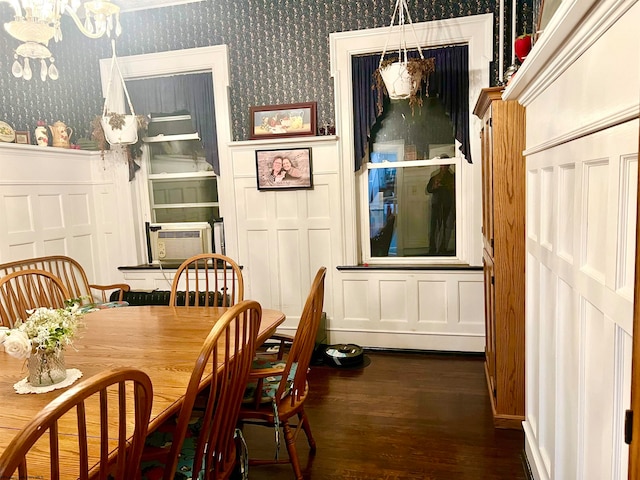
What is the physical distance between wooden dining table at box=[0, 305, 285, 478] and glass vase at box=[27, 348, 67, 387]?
0.20 ft

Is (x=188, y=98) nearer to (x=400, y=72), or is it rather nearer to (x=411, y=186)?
(x=400, y=72)

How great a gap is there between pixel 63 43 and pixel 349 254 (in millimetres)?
3207

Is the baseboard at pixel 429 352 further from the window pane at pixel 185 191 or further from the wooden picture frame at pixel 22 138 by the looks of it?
the wooden picture frame at pixel 22 138

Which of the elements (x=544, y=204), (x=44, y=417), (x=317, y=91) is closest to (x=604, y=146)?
(x=544, y=204)

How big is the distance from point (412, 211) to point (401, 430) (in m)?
1.85

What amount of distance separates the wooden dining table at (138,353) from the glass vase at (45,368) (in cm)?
6

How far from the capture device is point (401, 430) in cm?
260

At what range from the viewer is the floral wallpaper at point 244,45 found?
11.8ft

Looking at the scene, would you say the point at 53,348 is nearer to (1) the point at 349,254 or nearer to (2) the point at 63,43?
(1) the point at 349,254

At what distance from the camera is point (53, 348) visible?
153 cm

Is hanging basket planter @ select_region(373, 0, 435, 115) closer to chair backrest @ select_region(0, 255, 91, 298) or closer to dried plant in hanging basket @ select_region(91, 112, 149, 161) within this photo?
dried plant in hanging basket @ select_region(91, 112, 149, 161)

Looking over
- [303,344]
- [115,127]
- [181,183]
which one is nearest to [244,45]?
[115,127]

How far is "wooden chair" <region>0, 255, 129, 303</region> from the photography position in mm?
3518

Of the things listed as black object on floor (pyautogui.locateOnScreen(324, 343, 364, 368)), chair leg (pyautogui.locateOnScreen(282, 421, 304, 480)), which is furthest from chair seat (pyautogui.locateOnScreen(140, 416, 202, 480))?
black object on floor (pyautogui.locateOnScreen(324, 343, 364, 368))
